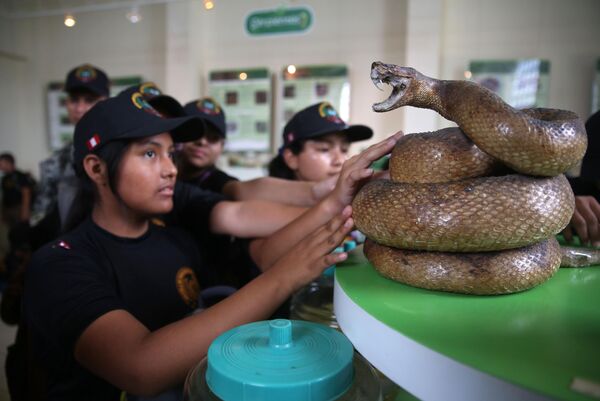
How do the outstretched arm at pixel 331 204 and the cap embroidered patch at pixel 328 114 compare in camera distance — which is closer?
the outstretched arm at pixel 331 204

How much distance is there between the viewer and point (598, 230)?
2.76 ft

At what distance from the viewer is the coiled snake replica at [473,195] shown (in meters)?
0.54

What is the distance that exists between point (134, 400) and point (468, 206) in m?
0.75

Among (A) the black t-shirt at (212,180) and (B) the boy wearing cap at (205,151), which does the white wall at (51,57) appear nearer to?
(B) the boy wearing cap at (205,151)

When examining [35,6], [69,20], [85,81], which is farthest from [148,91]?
[35,6]

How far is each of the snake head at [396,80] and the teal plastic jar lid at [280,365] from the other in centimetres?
35

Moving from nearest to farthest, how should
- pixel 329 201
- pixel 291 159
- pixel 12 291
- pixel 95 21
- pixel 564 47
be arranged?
pixel 329 201
pixel 12 291
pixel 291 159
pixel 564 47
pixel 95 21

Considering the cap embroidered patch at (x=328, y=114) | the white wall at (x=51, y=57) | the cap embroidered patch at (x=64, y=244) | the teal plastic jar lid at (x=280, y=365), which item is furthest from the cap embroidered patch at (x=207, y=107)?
the white wall at (x=51, y=57)

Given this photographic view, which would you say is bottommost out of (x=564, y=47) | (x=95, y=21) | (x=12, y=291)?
(x=12, y=291)

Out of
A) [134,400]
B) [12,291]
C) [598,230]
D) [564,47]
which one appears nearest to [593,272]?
[598,230]

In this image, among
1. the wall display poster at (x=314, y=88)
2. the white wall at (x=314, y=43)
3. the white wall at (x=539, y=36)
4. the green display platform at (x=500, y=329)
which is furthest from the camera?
the wall display poster at (x=314, y=88)

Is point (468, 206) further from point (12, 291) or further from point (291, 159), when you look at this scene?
point (291, 159)

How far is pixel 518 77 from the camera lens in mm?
3494

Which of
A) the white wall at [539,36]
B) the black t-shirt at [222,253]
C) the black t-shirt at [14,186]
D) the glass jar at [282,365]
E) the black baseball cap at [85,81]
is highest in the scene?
the white wall at [539,36]
